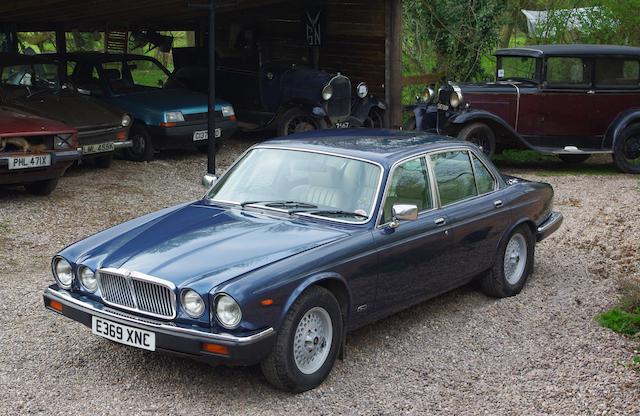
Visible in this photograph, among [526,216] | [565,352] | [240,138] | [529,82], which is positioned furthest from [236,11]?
[565,352]

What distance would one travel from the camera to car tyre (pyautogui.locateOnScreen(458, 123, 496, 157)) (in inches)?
534

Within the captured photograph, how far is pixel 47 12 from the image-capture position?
586 inches

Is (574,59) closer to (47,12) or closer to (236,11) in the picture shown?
(236,11)

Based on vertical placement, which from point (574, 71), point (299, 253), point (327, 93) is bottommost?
point (299, 253)

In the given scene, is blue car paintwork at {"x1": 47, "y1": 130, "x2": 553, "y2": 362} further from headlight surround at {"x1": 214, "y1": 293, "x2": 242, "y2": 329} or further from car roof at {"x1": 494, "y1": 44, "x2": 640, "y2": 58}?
car roof at {"x1": 494, "y1": 44, "x2": 640, "y2": 58}

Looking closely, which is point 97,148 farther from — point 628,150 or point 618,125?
point 628,150

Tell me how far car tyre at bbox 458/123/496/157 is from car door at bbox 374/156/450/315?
22.8 feet

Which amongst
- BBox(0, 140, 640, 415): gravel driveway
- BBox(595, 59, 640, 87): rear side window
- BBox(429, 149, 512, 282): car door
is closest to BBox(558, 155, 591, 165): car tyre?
BBox(595, 59, 640, 87): rear side window

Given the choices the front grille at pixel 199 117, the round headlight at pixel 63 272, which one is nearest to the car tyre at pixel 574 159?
the front grille at pixel 199 117

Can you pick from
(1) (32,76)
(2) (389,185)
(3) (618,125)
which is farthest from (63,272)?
(3) (618,125)

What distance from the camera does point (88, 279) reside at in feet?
18.6

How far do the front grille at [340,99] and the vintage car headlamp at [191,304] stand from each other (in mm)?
10156

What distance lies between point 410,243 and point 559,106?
27.7 feet

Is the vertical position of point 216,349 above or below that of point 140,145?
below
